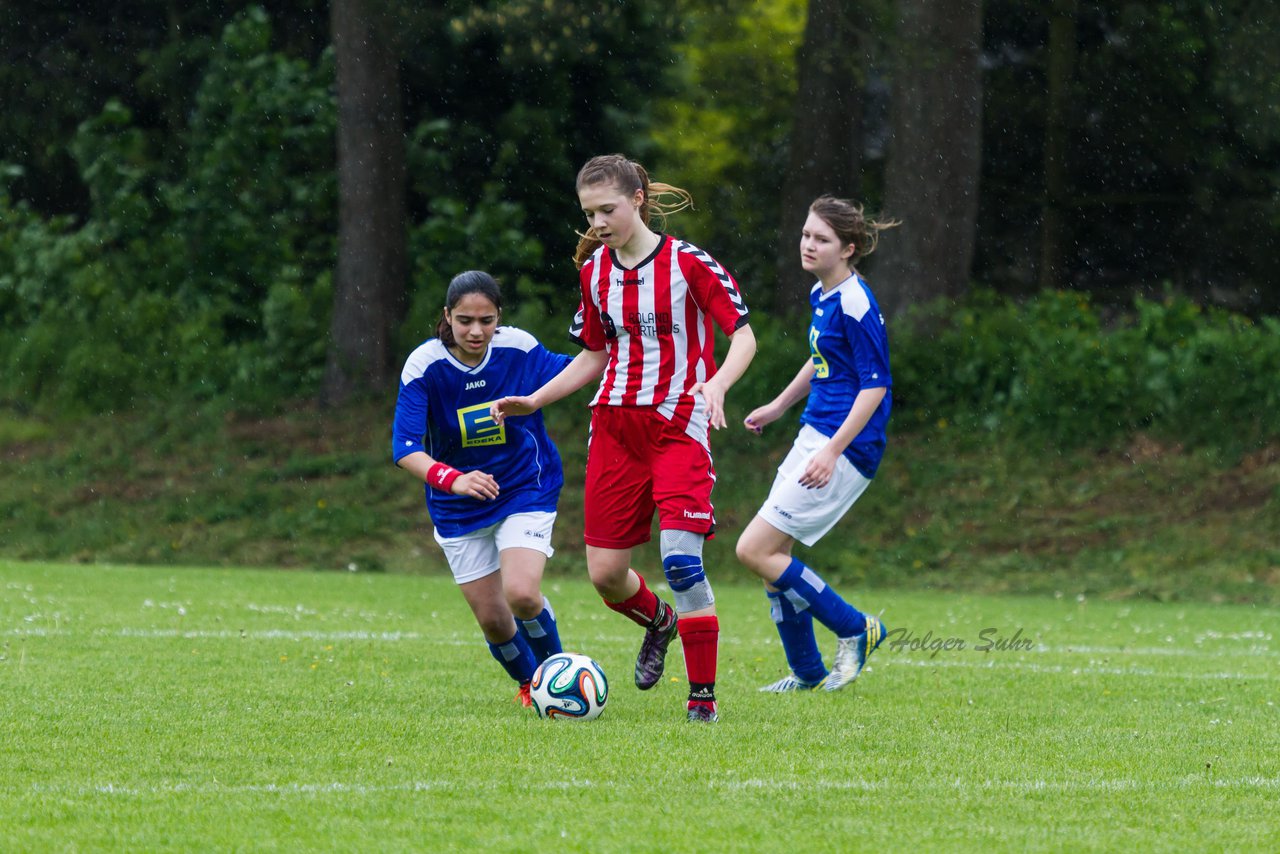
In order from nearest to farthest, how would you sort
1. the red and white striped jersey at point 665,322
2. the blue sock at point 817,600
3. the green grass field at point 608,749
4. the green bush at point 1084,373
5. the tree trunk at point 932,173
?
the green grass field at point 608,749
the red and white striped jersey at point 665,322
the blue sock at point 817,600
the green bush at point 1084,373
the tree trunk at point 932,173

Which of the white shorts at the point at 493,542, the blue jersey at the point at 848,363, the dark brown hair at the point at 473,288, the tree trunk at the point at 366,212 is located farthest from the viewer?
the tree trunk at the point at 366,212

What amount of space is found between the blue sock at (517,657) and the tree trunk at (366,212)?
43.3 ft

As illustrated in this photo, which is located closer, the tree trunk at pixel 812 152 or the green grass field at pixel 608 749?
the green grass field at pixel 608 749

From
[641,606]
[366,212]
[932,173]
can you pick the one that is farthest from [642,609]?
[366,212]

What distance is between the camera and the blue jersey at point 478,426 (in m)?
6.57

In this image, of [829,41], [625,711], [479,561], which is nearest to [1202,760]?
[625,711]

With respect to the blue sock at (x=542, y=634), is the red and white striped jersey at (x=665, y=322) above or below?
above

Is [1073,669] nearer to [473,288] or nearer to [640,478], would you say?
[640,478]

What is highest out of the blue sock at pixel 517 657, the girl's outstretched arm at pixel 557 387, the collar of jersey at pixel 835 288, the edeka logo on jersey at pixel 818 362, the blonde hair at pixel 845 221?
the blonde hair at pixel 845 221

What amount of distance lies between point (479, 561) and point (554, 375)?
2.68 feet

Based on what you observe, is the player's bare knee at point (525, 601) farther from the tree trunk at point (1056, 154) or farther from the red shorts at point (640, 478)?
the tree trunk at point (1056, 154)

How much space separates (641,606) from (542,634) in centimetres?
46

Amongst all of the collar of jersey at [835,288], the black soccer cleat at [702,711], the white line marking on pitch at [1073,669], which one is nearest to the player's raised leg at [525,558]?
the black soccer cleat at [702,711]

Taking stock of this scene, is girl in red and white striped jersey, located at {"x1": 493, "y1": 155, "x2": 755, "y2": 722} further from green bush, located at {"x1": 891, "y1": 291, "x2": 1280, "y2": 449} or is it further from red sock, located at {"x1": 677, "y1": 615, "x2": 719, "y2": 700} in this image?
green bush, located at {"x1": 891, "y1": 291, "x2": 1280, "y2": 449}
